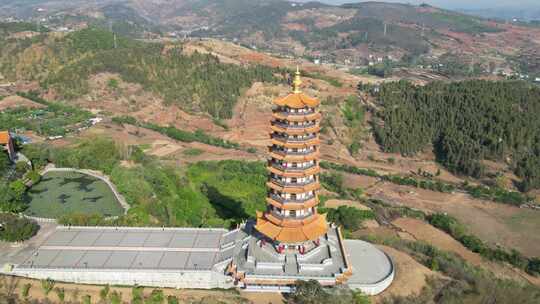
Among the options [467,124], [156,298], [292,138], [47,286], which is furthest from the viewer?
[467,124]

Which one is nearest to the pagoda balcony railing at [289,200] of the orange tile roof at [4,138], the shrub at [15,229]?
the shrub at [15,229]

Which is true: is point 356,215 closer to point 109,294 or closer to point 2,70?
point 109,294

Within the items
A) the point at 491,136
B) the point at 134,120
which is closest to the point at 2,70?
the point at 134,120

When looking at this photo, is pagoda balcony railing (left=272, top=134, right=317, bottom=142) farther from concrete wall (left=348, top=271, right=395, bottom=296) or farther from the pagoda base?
concrete wall (left=348, top=271, right=395, bottom=296)

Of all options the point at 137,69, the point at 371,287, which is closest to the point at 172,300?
the point at 371,287

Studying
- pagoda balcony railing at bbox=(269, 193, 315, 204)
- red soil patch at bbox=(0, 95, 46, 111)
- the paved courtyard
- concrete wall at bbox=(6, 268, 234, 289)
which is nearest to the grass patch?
the paved courtyard

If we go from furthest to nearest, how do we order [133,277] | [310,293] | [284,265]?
[284,265] → [133,277] → [310,293]

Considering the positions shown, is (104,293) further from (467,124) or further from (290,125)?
(467,124)
